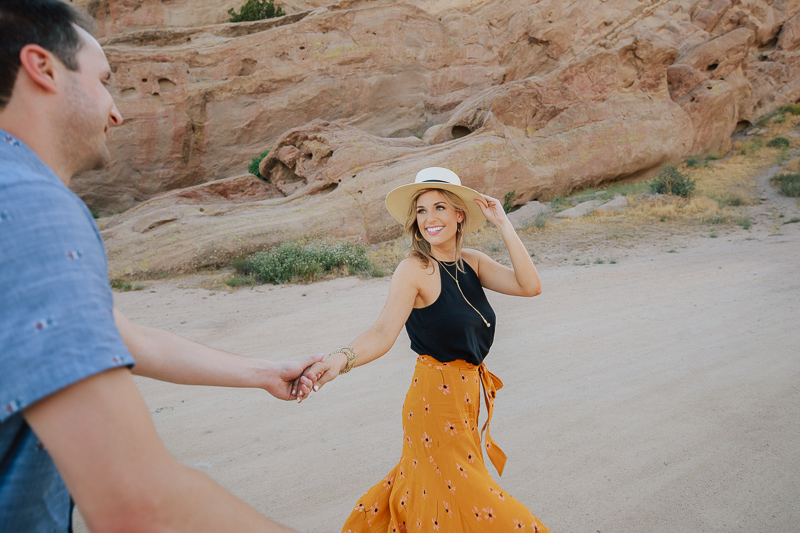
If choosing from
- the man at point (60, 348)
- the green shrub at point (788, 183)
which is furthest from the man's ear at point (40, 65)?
the green shrub at point (788, 183)

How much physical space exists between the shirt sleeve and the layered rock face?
10.8 m

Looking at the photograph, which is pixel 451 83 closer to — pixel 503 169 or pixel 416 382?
pixel 503 169

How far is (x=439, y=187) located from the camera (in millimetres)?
2541

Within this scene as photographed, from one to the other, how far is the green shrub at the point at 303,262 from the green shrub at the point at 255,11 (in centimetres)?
1785

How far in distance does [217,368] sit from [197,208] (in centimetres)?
1205

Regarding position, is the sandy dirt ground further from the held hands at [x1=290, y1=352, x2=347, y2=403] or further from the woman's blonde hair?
the woman's blonde hair

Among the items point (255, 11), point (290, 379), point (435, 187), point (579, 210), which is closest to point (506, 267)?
point (435, 187)

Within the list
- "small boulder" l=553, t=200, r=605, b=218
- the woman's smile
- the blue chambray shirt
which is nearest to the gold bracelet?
the woman's smile

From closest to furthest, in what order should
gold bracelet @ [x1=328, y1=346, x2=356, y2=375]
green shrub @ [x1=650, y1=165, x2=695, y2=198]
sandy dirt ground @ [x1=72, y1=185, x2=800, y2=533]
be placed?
gold bracelet @ [x1=328, y1=346, x2=356, y2=375] → sandy dirt ground @ [x1=72, y1=185, x2=800, y2=533] → green shrub @ [x1=650, y1=165, x2=695, y2=198]

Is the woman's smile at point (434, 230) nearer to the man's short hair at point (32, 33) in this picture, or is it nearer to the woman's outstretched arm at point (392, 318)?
the woman's outstretched arm at point (392, 318)

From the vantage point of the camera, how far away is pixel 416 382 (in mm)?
2361

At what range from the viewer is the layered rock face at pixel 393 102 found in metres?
13.4

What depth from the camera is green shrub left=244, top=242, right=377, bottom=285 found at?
944 centimetres

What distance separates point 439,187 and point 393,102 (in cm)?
1864
